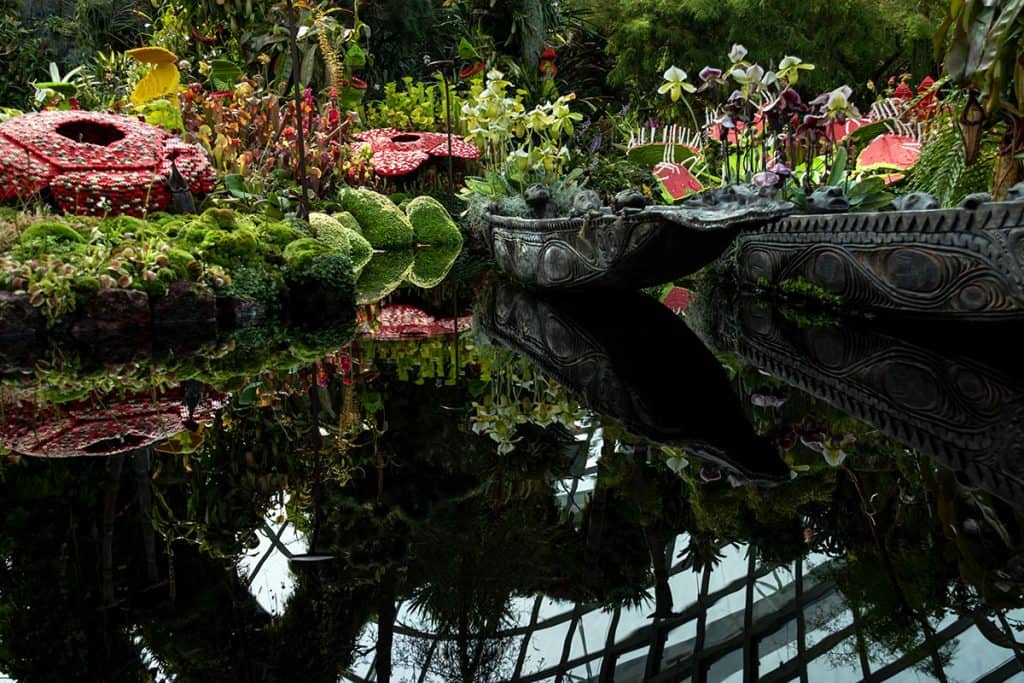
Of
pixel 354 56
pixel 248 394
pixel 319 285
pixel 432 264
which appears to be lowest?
pixel 432 264

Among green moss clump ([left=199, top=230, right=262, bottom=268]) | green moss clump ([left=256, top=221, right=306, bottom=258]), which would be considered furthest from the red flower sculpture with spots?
green moss clump ([left=199, top=230, right=262, bottom=268])

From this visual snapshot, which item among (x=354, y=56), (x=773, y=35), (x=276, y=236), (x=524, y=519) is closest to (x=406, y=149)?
(x=354, y=56)

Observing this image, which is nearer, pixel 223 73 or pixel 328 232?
pixel 328 232

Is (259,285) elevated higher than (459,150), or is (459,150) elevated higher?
(459,150)

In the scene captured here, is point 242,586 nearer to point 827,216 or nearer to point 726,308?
point 827,216

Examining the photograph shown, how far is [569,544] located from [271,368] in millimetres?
2562

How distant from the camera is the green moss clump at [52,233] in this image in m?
5.76

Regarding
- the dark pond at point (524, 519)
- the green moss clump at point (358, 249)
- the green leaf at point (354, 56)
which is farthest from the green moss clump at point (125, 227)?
the green leaf at point (354, 56)

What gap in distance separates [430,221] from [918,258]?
8586 mm

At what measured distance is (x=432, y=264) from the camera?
1016cm

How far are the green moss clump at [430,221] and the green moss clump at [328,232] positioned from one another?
372cm

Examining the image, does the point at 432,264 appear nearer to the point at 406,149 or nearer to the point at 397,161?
the point at 397,161

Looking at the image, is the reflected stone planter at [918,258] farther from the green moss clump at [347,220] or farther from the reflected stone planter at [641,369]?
the green moss clump at [347,220]

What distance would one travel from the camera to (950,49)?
5.75 meters
